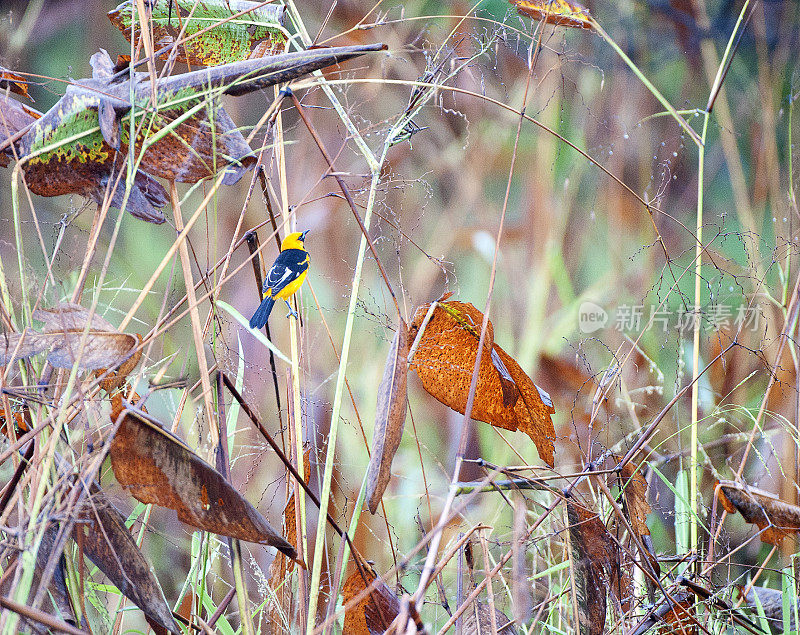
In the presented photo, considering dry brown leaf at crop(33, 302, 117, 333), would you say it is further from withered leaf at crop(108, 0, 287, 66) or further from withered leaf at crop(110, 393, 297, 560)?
withered leaf at crop(108, 0, 287, 66)

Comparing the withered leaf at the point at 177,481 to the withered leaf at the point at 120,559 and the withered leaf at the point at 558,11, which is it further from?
the withered leaf at the point at 558,11

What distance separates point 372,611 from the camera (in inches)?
12.4

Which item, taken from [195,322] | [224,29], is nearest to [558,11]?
[224,29]

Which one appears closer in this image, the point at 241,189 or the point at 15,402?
the point at 15,402

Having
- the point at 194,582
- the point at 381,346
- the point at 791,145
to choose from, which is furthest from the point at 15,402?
the point at 791,145

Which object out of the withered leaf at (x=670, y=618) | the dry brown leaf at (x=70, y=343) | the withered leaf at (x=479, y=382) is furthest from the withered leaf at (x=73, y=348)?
the withered leaf at (x=670, y=618)

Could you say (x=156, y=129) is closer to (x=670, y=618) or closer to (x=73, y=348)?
(x=73, y=348)

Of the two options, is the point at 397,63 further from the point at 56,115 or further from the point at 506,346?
the point at 56,115

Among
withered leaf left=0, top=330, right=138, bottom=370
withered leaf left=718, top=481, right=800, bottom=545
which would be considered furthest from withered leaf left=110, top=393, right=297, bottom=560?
withered leaf left=718, top=481, right=800, bottom=545

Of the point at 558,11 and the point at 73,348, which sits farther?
the point at 558,11

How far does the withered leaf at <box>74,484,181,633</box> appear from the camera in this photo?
237 millimetres

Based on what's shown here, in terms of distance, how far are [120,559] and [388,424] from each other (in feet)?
0.38

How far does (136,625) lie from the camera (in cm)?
73

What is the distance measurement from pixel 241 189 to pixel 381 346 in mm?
269
